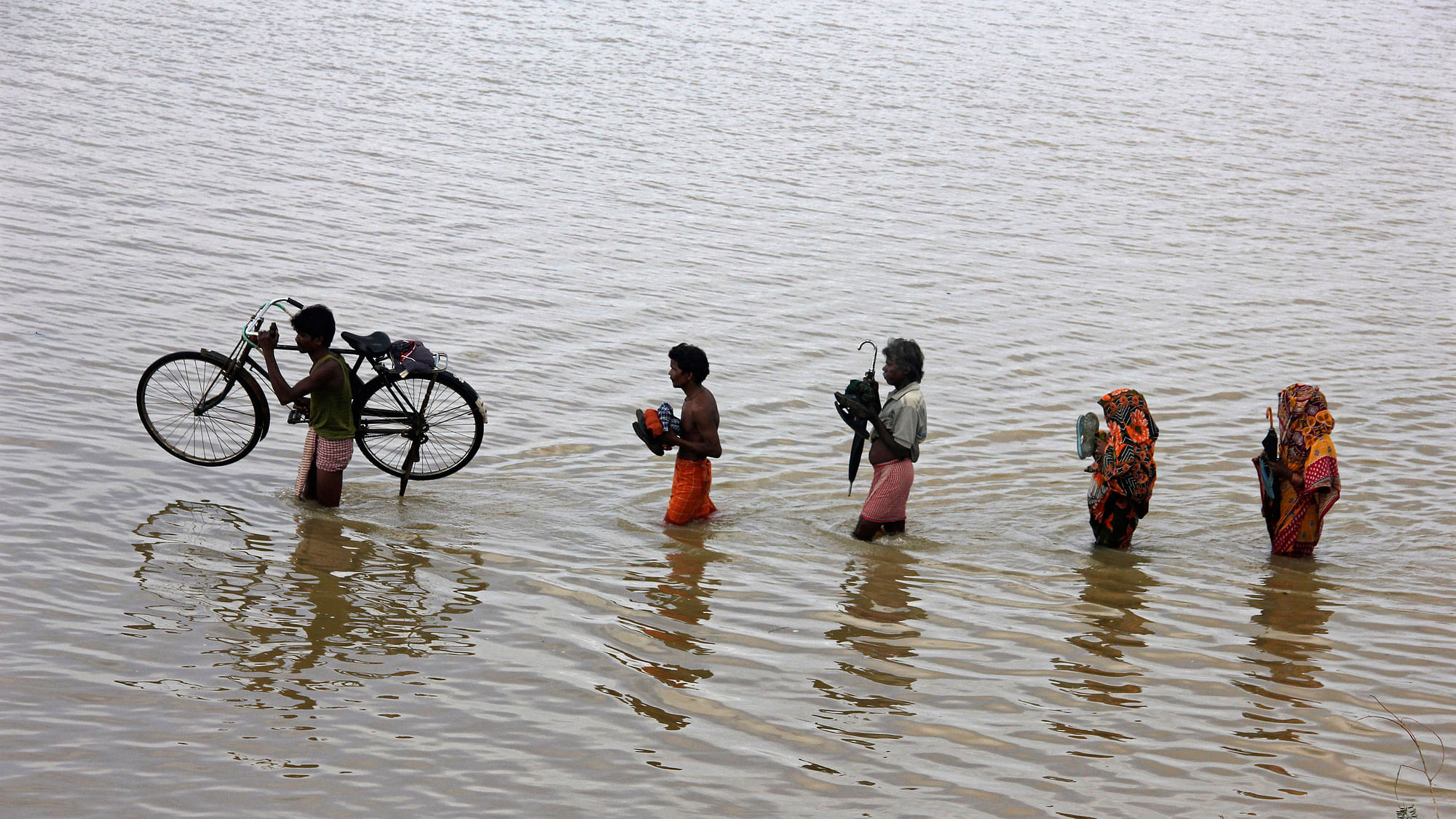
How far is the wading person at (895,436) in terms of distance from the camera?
26.8ft

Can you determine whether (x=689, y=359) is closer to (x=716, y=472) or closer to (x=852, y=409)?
(x=852, y=409)

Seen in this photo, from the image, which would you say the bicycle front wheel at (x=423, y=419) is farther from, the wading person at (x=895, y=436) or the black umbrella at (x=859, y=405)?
the wading person at (x=895, y=436)

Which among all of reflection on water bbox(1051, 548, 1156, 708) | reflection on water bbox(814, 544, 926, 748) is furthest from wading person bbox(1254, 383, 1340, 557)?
reflection on water bbox(814, 544, 926, 748)

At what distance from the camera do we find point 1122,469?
8.41 m

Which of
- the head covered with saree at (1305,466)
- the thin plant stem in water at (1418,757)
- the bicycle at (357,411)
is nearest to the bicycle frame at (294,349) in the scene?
the bicycle at (357,411)

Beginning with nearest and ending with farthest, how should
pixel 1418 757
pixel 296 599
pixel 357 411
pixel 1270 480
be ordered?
1. pixel 1418 757
2. pixel 296 599
3. pixel 1270 480
4. pixel 357 411

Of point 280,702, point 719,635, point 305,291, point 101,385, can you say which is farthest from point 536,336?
point 280,702

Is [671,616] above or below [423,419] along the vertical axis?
below

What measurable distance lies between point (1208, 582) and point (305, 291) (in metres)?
9.86

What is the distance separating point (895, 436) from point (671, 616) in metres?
2.15

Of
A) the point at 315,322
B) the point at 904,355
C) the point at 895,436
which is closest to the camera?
the point at 315,322

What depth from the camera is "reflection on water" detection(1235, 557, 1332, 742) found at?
6.06m

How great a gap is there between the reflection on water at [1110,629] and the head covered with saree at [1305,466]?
1.04m

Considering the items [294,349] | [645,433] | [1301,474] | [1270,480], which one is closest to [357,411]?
[294,349]
